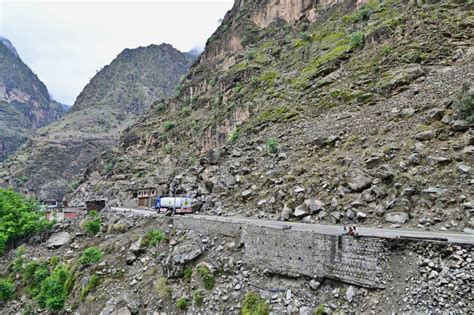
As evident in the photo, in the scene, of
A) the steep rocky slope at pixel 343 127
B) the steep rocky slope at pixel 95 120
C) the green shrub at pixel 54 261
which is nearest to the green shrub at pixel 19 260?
the green shrub at pixel 54 261

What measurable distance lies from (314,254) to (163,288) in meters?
8.67

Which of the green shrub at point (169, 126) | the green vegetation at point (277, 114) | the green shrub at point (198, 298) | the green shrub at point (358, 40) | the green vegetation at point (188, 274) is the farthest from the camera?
the green shrub at point (169, 126)

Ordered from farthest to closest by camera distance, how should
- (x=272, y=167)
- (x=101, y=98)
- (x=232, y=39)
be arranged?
(x=101, y=98), (x=232, y=39), (x=272, y=167)

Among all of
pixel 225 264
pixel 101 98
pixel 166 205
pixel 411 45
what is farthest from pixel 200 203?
pixel 101 98

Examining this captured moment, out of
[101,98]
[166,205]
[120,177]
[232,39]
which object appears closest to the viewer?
[166,205]

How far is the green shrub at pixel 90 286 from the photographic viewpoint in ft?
65.5

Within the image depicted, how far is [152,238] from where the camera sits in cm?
2197

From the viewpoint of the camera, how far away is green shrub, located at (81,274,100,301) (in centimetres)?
1995

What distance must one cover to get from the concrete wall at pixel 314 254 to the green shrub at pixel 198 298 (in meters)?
2.67

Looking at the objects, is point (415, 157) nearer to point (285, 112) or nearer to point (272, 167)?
point (272, 167)

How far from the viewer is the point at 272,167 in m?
24.3

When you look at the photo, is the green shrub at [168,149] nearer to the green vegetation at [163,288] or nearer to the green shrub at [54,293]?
the green shrub at [54,293]

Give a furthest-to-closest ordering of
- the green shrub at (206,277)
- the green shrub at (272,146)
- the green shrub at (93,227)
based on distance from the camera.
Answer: the green shrub at (93,227)
the green shrub at (272,146)
the green shrub at (206,277)

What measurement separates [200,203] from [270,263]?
45.9 ft
